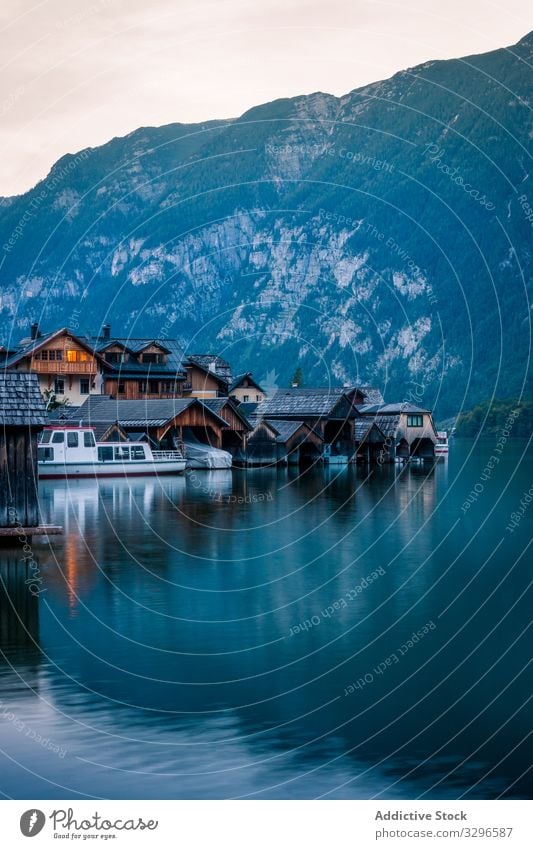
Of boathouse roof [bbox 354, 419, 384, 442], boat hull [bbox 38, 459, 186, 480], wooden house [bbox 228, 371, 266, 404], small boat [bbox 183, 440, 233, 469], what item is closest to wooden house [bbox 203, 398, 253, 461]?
small boat [bbox 183, 440, 233, 469]

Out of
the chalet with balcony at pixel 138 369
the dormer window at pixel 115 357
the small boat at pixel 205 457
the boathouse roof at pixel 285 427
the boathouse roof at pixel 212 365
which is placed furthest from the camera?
the boathouse roof at pixel 212 365

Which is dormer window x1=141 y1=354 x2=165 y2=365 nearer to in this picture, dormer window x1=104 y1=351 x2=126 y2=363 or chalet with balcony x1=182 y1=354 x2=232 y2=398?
dormer window x1=104 y1=351 x2=126 y2=363

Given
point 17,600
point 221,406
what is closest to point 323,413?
point 221,406

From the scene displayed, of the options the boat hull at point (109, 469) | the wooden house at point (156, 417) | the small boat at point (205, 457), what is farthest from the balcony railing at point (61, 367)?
the boat hull at point (109, 469)

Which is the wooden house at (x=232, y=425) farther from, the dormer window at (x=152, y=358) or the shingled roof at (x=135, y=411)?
the dormer window at (x=152, y=358)
